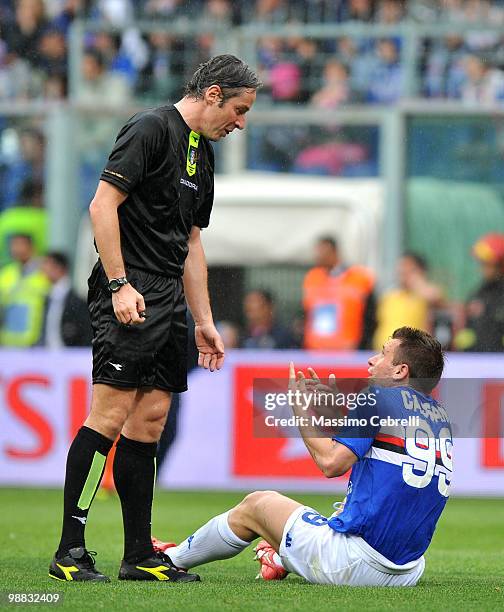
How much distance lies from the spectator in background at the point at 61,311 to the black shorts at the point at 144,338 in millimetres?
6174

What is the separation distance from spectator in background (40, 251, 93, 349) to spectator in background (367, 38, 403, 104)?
12.1ft

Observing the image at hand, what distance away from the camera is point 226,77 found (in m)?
5.56

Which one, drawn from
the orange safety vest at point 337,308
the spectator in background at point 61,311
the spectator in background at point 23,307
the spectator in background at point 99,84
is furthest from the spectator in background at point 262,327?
the spectator in background at point 99,84

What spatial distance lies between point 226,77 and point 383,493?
173 cm

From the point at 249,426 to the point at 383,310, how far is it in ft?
5.35

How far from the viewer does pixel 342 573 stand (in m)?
5.30

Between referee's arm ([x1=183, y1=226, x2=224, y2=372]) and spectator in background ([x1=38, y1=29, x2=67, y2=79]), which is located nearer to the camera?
referee's arm ([x1=183, y1=226, x2=224, y2=372])

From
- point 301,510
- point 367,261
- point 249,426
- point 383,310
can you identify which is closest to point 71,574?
point 301,510

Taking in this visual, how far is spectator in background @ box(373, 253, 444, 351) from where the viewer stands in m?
11.6

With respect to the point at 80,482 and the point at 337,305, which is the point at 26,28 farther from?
the point at 80,482

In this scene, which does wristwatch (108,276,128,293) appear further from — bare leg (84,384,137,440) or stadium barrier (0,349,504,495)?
stadium barrier (0,349,504,495)

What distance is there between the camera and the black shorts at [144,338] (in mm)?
5414

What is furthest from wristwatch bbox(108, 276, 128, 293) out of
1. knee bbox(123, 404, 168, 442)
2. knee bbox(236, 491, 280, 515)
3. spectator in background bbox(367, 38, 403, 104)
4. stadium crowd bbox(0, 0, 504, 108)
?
spectator in background bbox(367, 38, 403, 104)

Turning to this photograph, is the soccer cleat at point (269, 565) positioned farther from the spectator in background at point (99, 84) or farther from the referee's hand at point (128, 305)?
the spectator in background at point (99, 84)
